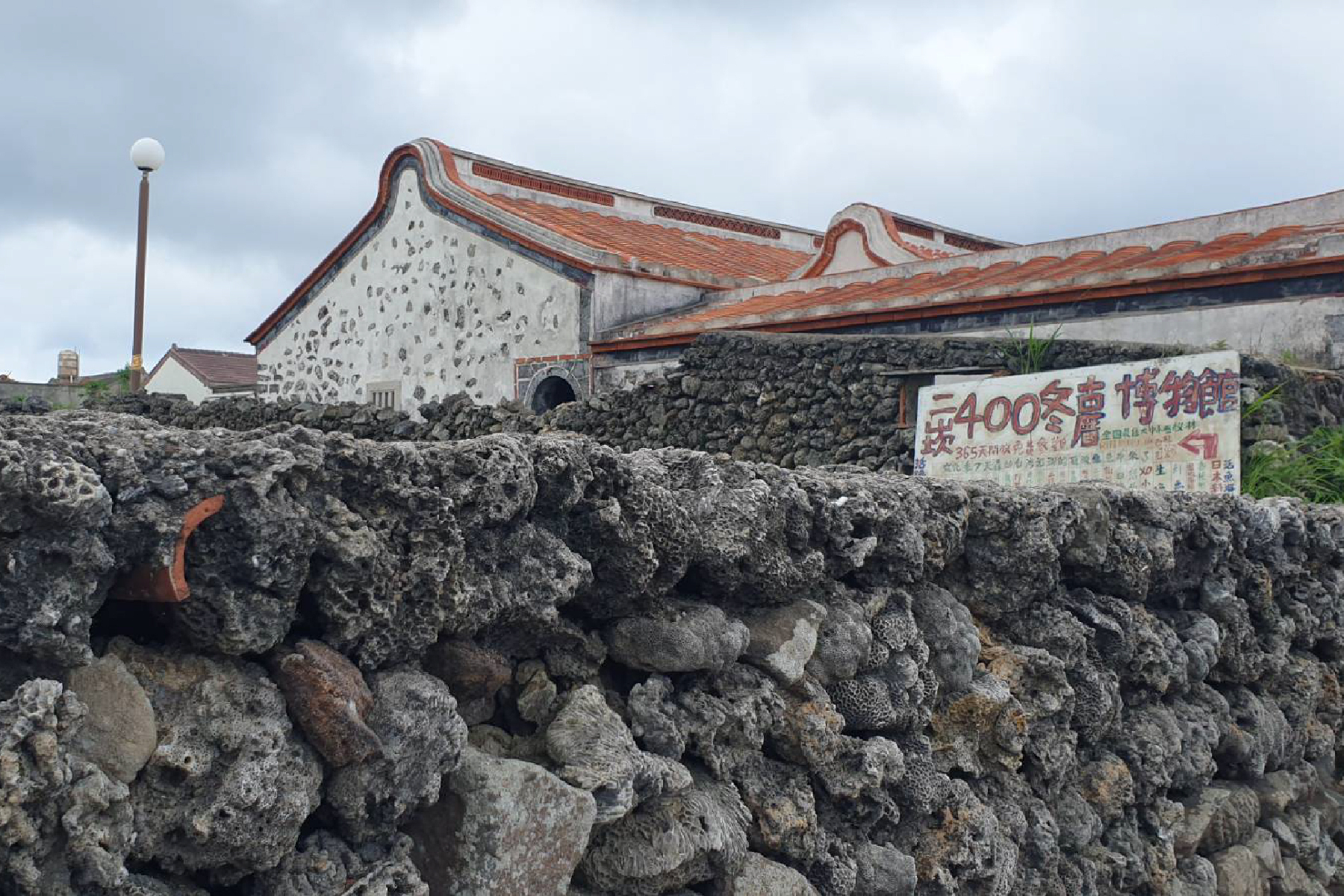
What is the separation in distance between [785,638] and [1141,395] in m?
4.93

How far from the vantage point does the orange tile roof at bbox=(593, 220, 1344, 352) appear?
9.13 m

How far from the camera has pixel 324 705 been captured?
1.78 metres

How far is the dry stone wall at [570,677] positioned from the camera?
1636 mm

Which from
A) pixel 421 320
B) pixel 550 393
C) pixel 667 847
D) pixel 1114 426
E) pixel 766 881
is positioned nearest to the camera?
pixel 667 847

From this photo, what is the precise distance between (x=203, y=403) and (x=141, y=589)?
472 inches

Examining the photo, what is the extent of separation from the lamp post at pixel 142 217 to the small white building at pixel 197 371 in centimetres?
1871

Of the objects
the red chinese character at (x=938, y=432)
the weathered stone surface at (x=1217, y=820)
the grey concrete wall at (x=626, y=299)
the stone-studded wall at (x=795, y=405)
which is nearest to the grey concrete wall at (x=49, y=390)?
the grey concrete wall at (x=626, y=299)

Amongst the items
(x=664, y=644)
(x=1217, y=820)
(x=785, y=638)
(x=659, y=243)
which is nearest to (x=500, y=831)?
→ (x=664, y=644)

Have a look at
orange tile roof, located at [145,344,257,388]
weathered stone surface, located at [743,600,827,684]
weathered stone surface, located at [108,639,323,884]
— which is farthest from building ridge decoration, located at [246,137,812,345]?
orange tile roof, located at [145,344,257,388]

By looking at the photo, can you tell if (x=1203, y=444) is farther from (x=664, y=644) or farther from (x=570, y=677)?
(x=570, y=677)

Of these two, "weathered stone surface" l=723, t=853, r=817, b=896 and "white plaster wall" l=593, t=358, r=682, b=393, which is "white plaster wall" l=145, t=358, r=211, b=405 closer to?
"white plaster wall" l=593, t=358, r=682, b=393

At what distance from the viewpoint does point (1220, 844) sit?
13.0ft

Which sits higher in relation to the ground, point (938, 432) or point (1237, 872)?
point (938, 432)

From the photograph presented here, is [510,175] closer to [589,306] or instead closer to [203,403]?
[589,306]
